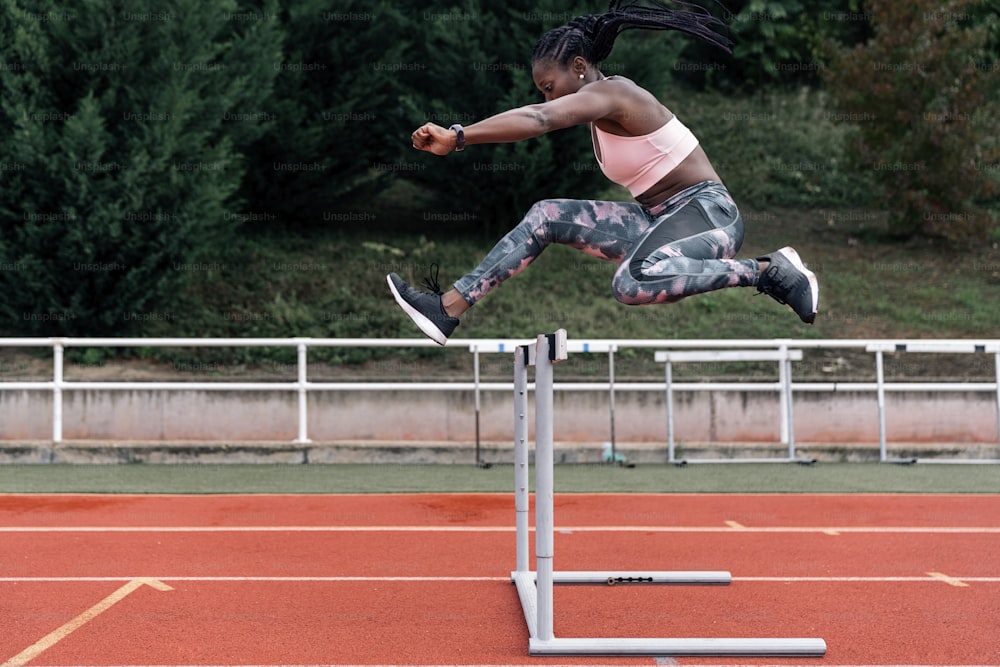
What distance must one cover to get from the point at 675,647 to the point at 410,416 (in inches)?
354

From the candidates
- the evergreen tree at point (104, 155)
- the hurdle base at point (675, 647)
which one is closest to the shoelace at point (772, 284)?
the hurdle base at point (675, 647)

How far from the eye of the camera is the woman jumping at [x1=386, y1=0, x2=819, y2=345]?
4094 millimetres

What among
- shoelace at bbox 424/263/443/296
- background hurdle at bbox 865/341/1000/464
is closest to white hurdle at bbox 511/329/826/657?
shoelace at bbox 424/263/443/296

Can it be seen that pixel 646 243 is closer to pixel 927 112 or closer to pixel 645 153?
pixel 645 153

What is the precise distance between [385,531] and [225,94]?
30.6 feet

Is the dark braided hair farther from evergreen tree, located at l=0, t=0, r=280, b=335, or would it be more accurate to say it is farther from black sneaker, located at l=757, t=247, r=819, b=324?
evergreen tree, located at l=0, t=0, r=280, b=335

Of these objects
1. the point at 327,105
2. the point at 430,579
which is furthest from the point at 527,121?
the point at 327,105

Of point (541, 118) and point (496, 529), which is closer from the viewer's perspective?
point (541, 118)

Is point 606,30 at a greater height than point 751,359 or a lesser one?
greater

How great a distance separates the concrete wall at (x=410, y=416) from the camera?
43.0 feet

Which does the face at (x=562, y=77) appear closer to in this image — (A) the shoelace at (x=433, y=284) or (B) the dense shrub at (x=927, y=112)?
(A) the shoelace at (x=433, y=284)

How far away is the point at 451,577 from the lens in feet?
19.9

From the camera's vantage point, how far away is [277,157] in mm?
17609

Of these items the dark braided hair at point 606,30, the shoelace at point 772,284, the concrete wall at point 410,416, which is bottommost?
the concrete wall at point 410,416
